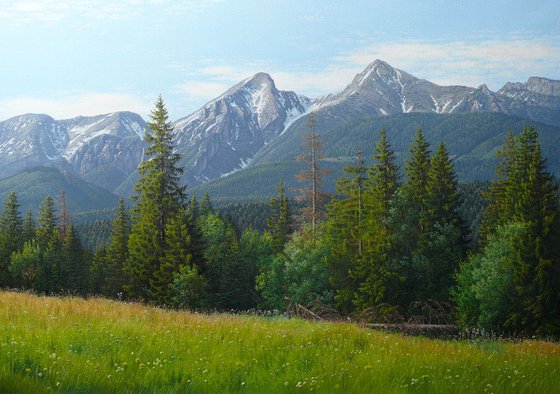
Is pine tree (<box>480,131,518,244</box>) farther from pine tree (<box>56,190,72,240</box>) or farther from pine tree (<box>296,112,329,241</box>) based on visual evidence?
pine tree (<box>56,190,72,240</box>)

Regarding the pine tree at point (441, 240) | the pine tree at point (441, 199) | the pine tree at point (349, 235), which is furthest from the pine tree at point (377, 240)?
the pine tree at point (441, 199)

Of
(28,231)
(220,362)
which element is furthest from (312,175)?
(28,231)

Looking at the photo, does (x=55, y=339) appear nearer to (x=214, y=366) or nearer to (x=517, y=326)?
(x=214, y=366)

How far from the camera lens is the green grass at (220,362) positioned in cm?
584

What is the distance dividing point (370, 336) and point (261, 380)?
200 inches

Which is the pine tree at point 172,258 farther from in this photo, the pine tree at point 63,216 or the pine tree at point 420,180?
the pine tree at point 63,216

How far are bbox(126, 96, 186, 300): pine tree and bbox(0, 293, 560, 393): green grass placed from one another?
4171cm

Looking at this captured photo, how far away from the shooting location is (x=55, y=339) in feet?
25.1

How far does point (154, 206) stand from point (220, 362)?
4756 centimetres

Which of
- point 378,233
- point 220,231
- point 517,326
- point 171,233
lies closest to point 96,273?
point 220,231

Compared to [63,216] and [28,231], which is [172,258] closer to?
[63,216]

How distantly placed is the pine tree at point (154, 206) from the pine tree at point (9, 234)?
35769 millimetres

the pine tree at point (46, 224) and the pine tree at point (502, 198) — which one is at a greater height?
the pine tree at point (502, 198)

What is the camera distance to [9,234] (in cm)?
8431
